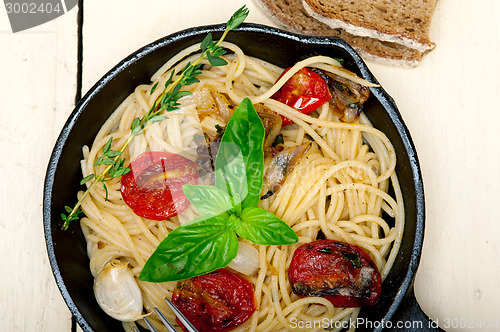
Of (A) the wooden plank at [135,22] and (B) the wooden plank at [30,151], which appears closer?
(B) the wooden plank at [30,151]

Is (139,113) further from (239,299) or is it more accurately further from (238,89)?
(239,299)

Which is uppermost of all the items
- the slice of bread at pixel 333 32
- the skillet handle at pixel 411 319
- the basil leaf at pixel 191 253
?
the slice of bread at pixel 333 32

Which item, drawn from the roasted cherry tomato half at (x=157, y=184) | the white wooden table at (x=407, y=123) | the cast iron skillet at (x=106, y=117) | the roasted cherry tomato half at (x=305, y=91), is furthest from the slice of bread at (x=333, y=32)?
the roasted cherry tomato half at (x=157, y=184)

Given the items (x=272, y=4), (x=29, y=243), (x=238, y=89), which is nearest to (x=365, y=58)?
(x=272, y=4)

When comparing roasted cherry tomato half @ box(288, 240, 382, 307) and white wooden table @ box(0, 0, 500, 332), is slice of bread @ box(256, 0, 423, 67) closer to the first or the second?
white wooden table @ box(0, 0, 500, 332)

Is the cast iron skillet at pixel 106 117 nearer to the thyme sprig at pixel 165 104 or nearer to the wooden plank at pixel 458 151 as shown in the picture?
the thyme sprig at pixel 165 104

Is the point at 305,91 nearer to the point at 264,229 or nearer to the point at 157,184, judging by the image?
the point at 264,229
